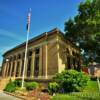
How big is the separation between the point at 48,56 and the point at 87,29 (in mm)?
8403

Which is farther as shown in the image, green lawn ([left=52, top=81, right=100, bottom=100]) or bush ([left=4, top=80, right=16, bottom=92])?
bush ([left=4, top=80, right=16, bottom=92])

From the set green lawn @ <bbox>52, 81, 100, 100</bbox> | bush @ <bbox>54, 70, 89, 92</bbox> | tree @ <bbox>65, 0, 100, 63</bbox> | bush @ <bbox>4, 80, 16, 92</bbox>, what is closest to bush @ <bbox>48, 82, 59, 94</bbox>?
bush @ <bbox>54, 70, 89, 92</bbox>

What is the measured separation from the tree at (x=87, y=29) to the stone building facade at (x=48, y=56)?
230 cm

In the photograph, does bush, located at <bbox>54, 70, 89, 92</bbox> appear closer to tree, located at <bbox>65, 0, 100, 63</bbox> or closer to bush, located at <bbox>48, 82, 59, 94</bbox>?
bush, located at <bbox>48, 82, 59, 94</bbox>

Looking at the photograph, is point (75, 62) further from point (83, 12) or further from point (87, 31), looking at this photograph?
point (83, 12)

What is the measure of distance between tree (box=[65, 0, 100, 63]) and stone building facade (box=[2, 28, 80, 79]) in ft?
7.56

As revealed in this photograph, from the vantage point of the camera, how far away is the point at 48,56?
25.7 metres

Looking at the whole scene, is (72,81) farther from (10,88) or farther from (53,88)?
(10,88)

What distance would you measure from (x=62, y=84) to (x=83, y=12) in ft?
45.3

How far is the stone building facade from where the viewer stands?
80.4ft

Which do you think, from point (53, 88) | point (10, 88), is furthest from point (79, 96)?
point (10, 88)

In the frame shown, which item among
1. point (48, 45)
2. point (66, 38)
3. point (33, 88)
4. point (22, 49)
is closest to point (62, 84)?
point (33, 88)

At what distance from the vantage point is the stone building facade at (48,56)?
24516 mm

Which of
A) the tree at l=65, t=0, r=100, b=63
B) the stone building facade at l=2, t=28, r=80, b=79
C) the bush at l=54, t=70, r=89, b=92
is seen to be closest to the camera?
the bush at l=54, t=70, r=89, b=92
